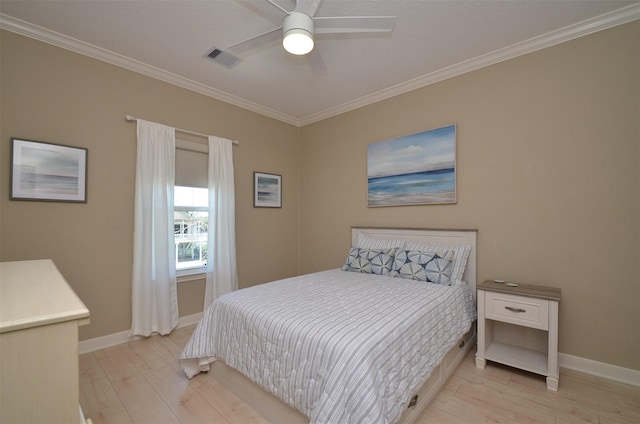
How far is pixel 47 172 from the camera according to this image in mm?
2385

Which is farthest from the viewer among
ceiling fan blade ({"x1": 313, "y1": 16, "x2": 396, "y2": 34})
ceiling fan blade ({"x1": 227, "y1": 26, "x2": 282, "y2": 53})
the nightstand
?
the nightstand

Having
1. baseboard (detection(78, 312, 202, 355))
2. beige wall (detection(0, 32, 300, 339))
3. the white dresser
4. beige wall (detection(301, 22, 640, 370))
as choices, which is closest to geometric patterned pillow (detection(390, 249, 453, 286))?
beige wall (detection(301, 22, 640, 370))

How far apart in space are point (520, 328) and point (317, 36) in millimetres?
3069

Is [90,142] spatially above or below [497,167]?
above

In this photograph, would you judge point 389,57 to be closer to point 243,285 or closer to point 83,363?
point 243,285

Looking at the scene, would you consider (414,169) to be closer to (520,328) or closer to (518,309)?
(518,309)

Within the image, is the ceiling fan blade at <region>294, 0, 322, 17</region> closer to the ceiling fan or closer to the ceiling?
the ceiling fan

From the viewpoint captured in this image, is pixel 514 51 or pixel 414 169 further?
pixel 414 169

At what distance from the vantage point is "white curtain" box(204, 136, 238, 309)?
11.0 feet

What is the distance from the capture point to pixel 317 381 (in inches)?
55.3

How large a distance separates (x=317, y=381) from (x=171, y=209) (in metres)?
2.40

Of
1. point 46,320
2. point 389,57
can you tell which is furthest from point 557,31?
point 46,320

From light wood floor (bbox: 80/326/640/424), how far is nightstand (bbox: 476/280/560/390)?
10cm

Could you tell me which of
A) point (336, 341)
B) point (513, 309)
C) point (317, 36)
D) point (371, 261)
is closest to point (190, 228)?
point (371, 261)
